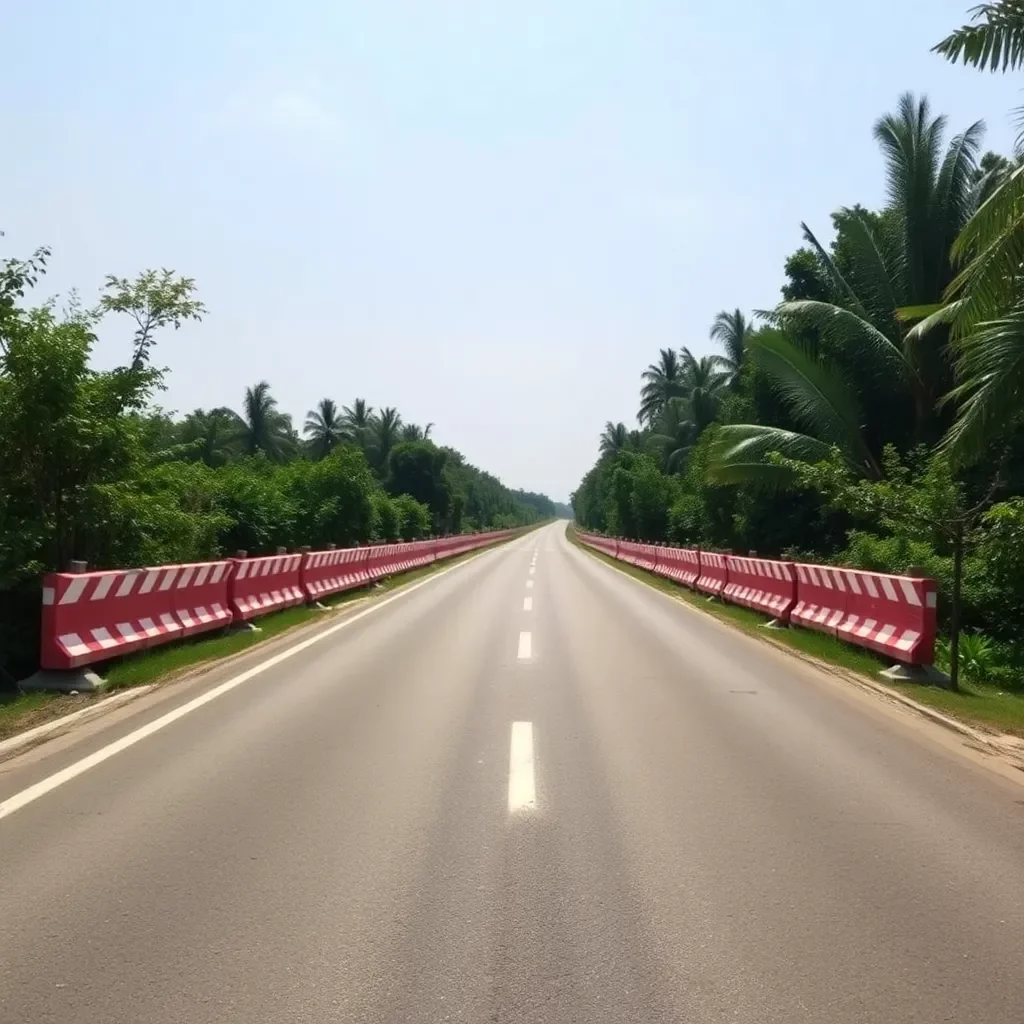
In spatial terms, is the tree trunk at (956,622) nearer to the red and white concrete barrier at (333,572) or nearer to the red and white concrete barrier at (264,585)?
the red and white concrete barrier at (264,585)

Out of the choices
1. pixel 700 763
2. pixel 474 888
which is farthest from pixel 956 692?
pixel 474 888

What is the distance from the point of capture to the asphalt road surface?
13.2ft

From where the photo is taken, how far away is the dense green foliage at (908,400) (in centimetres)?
1348

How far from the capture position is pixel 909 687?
11781mm

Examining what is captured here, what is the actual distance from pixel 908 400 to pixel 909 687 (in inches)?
812

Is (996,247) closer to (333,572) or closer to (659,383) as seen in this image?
(333,572)

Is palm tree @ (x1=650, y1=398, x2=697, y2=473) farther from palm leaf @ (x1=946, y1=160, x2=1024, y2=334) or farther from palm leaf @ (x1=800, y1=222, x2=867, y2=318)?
palm leaf @ (x1=946, y1=160, x2=1024, y2=334)

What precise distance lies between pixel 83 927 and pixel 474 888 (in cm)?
178

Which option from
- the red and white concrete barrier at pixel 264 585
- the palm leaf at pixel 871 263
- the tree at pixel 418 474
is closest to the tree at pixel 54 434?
the red and white concrete barrier at pixel 264 585

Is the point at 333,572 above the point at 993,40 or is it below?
below

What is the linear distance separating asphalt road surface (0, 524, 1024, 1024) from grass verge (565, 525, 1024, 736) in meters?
0.73

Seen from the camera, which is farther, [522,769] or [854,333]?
[854,333]

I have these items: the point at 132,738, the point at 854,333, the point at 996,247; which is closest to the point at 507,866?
the point at 132,738

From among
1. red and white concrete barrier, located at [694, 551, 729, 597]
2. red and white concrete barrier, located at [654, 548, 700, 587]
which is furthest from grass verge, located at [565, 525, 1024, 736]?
red and white concrete barrier, located at [654, 548, 700, 587]
